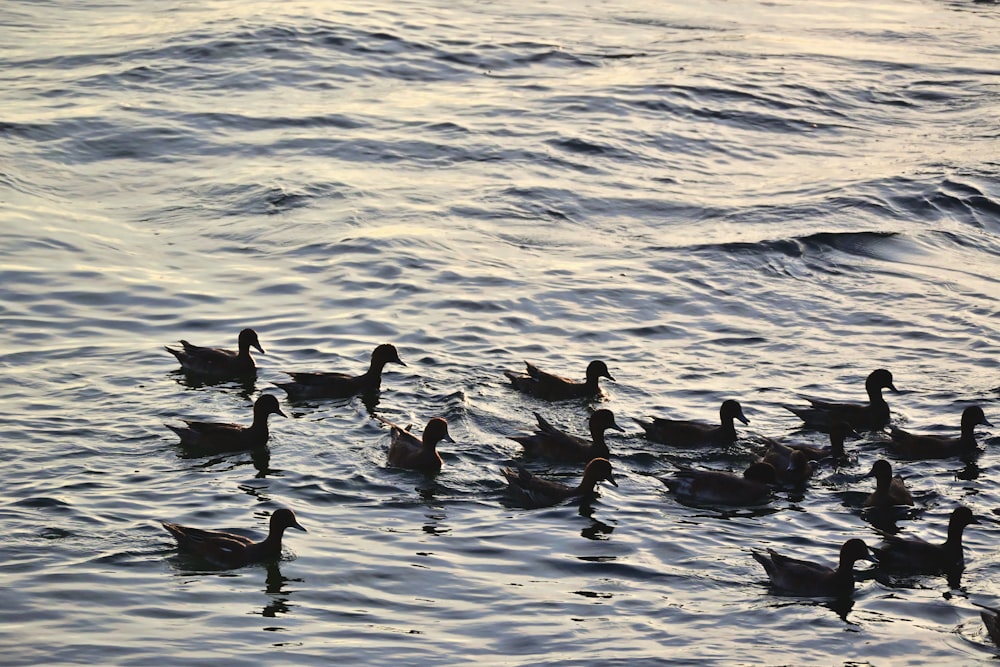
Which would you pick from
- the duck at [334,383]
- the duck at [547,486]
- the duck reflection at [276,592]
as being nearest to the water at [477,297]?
the duck reflection at [276,592]

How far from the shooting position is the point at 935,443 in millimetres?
15086

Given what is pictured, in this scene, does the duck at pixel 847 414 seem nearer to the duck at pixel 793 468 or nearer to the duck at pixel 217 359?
the duck at pixel 793 468

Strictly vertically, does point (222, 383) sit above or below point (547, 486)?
above

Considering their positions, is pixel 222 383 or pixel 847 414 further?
pixel 222 383

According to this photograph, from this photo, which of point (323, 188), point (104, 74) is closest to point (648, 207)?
point (323, 188)

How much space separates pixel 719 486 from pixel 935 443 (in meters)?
2.67

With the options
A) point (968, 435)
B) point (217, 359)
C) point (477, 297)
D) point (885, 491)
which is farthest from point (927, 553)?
point (477, 297)

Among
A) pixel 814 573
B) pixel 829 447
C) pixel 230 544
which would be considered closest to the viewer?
pixel 814 573

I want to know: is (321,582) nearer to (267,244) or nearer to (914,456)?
→ (914,456)

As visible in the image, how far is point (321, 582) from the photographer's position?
11.9 metres

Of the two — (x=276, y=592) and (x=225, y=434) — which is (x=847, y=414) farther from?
(x=276, y=592)

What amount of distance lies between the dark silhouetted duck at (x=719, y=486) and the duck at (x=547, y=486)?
61cm

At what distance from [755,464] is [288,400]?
5034 millimetres

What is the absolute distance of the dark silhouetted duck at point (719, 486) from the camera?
45.3ft
